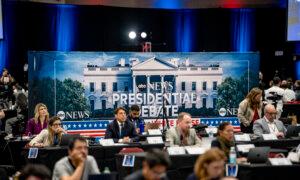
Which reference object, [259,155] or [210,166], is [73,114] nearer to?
[259,155]

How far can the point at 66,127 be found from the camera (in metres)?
14.9

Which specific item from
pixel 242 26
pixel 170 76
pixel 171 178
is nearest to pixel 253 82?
pixel 170 76

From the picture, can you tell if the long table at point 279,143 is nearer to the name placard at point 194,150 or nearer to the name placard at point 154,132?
the name placard at point 194,150

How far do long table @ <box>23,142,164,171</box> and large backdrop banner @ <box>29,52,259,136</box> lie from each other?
3291 mm

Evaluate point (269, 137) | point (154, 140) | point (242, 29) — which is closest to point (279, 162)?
point (269, 137)

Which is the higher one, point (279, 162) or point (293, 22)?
point (293, 22)

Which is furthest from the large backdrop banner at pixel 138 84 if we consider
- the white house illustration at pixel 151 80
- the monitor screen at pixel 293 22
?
the monitor screen at pixel 293 22

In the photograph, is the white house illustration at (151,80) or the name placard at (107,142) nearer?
the name placard at (107,142)

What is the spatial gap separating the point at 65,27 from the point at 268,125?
12287 mm

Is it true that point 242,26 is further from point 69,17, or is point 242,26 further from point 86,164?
point 86,164

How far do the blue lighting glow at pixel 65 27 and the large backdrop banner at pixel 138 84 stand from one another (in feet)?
25.7

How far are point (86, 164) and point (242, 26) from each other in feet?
57.8

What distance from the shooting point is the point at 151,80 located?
1523cm

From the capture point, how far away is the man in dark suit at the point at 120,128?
11924 millimetres
